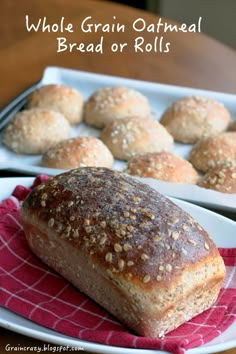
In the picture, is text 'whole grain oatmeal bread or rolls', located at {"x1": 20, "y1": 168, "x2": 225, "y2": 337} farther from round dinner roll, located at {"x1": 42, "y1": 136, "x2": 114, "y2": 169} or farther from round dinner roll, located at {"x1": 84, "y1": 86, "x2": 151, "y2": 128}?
round dinner roll, located at {"x1": 84, "y1": 86, "x2": 151, "y2": 128}


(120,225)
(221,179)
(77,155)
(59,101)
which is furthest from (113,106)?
(120,225)

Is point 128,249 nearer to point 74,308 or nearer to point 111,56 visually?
point 74,308

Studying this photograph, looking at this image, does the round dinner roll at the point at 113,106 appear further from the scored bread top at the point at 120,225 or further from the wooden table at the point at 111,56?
the scored bread top at the point at 120,225

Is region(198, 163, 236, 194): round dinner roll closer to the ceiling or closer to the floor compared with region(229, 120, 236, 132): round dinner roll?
closer to the floor

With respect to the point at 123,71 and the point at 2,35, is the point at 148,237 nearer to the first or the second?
the point at 123,71

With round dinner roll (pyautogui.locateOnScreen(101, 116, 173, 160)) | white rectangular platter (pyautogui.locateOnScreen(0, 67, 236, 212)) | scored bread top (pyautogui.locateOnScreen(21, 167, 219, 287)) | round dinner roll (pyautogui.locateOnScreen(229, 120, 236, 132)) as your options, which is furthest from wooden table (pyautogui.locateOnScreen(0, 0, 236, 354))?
scored bread top (pyautogui.locateOnScreen(21, 167, 219, 287))

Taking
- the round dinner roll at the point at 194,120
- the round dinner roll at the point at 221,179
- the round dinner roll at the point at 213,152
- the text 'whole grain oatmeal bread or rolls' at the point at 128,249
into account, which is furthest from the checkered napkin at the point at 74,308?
the round dinner roll at the point at 194,120

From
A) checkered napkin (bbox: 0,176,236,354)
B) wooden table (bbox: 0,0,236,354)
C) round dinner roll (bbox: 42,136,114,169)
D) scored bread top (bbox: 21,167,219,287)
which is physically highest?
wooden table (bbox: 0,0,236,354)
